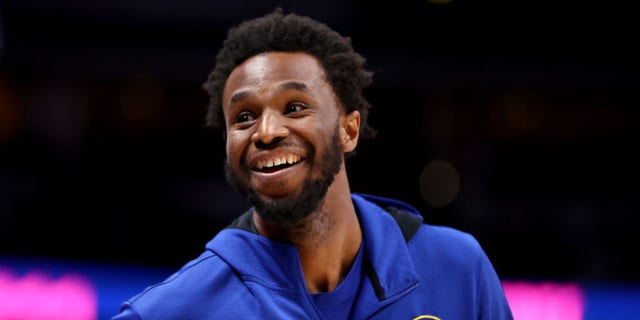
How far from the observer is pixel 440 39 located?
378 inches

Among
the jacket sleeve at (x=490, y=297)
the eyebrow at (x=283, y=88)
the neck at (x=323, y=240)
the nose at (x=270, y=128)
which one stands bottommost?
the jacket sleeve at (x=490, y=297)

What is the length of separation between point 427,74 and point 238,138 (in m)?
8.13

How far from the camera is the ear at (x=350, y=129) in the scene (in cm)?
200

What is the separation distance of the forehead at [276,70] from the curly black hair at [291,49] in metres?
0.02

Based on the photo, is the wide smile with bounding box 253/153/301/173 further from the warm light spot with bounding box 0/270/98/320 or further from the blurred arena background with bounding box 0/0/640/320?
the blurred arena background with bounding box 0/0/640/320

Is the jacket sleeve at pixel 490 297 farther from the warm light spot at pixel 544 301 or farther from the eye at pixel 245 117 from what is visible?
the warm light spot at pixel 544 301

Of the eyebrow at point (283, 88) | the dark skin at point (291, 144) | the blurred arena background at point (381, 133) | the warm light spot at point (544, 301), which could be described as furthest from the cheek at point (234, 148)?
the blurred arena background at point (381, 133)

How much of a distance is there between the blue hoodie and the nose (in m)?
0.29

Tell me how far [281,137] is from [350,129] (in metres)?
0.31

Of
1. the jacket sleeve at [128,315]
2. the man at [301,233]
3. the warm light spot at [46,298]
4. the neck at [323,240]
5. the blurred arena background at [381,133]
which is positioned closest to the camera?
the jacket sleeve at [128,315]

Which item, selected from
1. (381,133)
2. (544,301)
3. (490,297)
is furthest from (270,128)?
(381,133)

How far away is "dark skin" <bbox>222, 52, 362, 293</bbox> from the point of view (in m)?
1.80

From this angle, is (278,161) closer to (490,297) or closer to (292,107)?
(292,107)

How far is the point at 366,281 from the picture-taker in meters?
1.92
